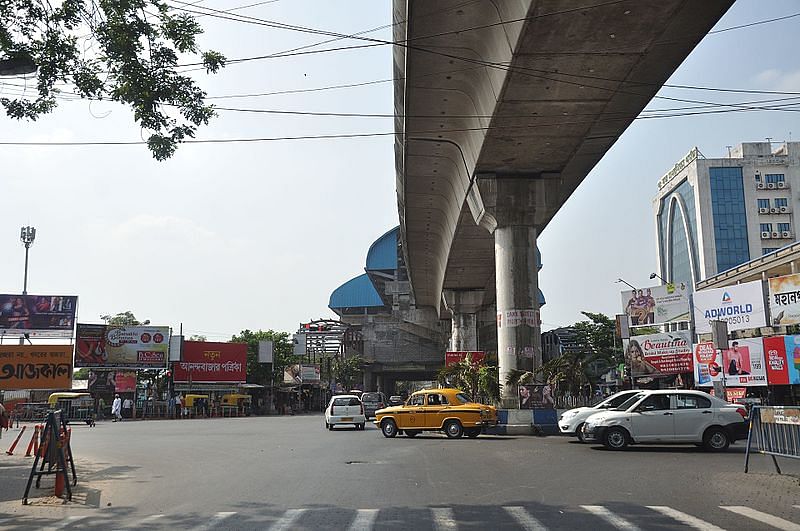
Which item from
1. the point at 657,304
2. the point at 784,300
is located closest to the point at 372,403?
the point at 657,304

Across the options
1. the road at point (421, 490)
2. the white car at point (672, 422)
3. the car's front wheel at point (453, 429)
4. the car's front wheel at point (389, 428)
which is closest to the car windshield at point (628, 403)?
the white car at point (672, 422)

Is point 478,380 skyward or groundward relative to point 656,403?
skyward

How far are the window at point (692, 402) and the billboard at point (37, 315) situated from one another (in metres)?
55.3

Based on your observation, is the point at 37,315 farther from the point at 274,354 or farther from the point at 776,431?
the point at 776,431

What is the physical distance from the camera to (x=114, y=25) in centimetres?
1185

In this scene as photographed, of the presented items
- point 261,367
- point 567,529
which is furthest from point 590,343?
point 567,529

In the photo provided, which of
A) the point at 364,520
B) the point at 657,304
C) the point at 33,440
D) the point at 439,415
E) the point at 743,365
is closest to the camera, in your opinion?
the point at 364,520

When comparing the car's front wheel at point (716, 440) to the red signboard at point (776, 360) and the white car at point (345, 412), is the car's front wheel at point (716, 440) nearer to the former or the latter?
the white car at point (345, 412)

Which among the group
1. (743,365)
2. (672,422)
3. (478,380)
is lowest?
(672,422)

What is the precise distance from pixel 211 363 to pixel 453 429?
4278 centimetres

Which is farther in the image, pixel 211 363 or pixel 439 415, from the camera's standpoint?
pixel 211 363

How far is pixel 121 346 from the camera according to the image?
192 feet

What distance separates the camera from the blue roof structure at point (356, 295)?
106875 mm

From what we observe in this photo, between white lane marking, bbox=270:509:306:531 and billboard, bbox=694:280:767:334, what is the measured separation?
2917 cm
